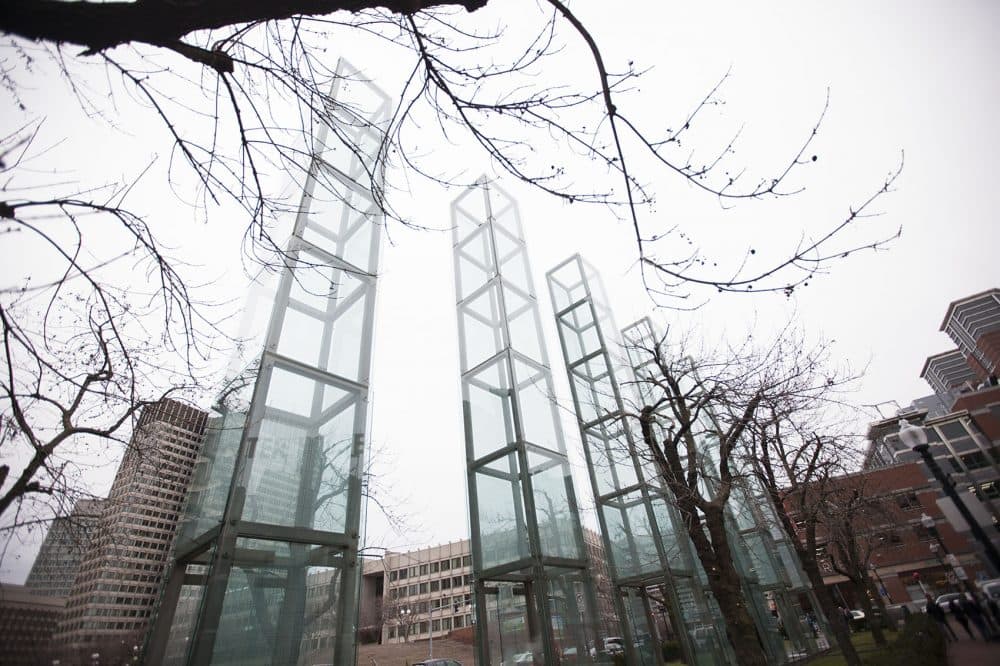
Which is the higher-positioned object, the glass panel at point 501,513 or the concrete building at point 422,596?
the concrete building at point 422,596

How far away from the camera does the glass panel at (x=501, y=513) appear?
24.4 ft

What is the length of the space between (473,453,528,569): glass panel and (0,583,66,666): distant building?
18.8ft

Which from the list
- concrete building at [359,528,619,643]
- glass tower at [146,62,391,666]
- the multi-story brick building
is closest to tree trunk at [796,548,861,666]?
glass tower at [146,62,391,666]

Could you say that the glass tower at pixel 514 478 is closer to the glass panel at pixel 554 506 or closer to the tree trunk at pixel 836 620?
the glass panel at pixel 554 506

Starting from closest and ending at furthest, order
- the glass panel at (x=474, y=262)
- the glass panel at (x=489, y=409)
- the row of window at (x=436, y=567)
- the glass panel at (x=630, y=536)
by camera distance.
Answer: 1. the glass panel at (x=489, y=409)
2. the glass panel at (x=630, y=536)
3. the glass panel at (x=474, y=262)
4. the row of window at (x=436, y=567)

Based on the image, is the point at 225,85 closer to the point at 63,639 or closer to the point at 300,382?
the point at 300,382

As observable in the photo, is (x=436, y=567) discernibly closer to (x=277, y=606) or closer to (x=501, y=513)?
(x=501, y=513)

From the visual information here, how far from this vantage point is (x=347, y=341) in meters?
5.83

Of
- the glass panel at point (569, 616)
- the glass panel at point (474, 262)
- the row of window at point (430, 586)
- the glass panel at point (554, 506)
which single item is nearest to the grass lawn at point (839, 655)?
the glass panel at point (569, 616)

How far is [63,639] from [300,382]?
2.67 meters

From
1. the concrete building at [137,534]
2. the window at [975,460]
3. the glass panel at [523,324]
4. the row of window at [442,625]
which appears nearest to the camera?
the concrete building at [137,534]

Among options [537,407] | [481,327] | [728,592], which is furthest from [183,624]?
[481,327]

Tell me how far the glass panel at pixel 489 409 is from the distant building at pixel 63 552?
223 inches

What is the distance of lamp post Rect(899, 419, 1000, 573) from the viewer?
4125 mm
